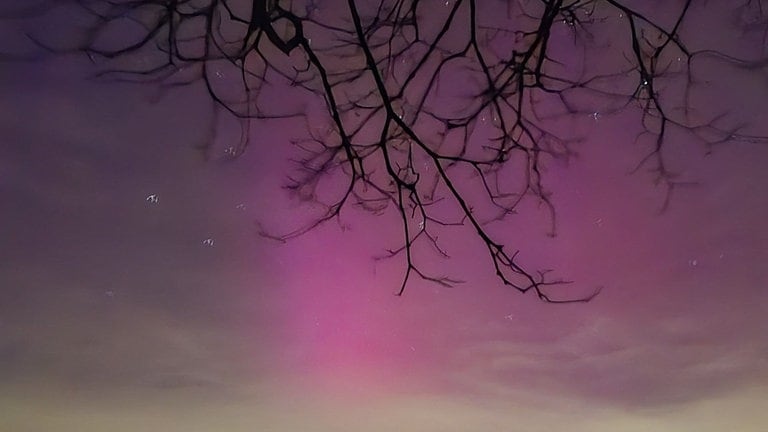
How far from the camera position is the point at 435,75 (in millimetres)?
2086

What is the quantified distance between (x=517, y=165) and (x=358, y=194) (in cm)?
49

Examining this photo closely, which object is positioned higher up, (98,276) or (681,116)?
(681,116)

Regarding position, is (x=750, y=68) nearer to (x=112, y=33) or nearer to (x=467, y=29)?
(x=467, y=29)

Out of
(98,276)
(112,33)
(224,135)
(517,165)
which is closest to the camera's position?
(112,33)

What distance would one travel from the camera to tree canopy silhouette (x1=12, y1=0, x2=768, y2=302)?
79.5 inches

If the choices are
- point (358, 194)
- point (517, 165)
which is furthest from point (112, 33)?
point (517, 165)

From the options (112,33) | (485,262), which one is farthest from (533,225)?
(112,33)

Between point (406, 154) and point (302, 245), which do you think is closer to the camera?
point (406, 154)

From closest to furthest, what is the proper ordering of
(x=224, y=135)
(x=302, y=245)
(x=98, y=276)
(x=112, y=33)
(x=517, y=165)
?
(x=112, y=33)
(x=517, y=165)
(x=224, y=135)
(x=302, y=245)
(x=98, y=276)

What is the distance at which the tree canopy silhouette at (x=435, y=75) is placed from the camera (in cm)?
202

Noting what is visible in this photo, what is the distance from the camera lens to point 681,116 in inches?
89.0

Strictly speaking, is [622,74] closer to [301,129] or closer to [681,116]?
[681,116]

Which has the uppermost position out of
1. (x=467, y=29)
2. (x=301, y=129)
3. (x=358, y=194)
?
(x=467, y=29)

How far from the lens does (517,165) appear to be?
2.25m
